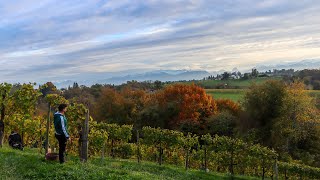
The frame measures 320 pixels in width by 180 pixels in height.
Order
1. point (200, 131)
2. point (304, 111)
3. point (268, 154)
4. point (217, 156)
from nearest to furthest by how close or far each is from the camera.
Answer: point (268, 154) < point (217, 156) < point (304, 111) < point (200, 131)

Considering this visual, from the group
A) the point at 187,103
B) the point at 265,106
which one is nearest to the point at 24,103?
the point at 265,106

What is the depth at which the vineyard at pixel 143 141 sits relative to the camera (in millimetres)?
19719

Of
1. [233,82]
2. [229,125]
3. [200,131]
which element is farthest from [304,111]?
[233,82]

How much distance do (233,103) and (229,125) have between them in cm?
1234

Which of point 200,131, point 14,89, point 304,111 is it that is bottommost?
point 200,131

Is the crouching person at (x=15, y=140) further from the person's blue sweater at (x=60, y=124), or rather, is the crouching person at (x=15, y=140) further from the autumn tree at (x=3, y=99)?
the person's blue sweater at (x=60, y=124)

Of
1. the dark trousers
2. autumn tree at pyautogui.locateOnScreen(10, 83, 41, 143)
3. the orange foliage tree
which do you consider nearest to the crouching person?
autumn tree at pyautogui.locateOnScreen(10, 83, 41, 143)

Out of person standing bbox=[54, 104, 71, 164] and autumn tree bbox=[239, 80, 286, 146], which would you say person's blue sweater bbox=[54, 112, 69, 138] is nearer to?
person standing bbox=[54, 104, 71, 164]

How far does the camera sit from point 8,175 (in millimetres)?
13750


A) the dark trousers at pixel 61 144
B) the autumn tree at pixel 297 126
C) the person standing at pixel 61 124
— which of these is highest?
the person standing at pixel 61 124

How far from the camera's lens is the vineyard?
19719mm

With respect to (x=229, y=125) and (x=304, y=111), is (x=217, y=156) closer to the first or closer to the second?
(x=304, y=111)

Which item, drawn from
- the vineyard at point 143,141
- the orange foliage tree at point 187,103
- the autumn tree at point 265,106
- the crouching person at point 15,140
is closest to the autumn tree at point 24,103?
the vineyard at point 143,141

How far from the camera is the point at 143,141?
29.9 metres
